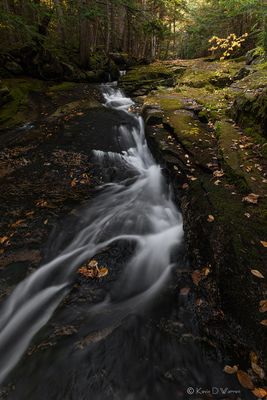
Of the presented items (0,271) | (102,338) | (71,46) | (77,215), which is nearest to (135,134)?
(77,215)

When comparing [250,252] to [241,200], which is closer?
[250,252]

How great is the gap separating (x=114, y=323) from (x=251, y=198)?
8.80ft

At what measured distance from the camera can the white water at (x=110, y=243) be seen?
3.75 meters

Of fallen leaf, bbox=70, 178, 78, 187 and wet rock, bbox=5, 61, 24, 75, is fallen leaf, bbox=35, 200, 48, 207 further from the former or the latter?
wet rock, bbox=5, 61, 24, 75

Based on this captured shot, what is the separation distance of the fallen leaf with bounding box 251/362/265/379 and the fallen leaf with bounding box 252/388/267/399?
4.1 inches

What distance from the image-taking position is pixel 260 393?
8.08 feet

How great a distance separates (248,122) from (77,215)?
450 centimetres

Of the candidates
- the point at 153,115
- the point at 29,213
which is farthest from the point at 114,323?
the point at 153,115

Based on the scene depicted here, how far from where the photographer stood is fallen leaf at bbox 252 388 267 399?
2447 mm

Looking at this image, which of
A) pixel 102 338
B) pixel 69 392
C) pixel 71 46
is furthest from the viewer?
pixel 71 46

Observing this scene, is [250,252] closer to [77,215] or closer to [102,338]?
[102,338]

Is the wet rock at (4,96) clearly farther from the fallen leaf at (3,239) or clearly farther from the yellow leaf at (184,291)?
the yellow leaf at (184,291)

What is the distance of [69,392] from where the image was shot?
2.80 meters

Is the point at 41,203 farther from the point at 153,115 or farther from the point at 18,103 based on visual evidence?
the point at 18,103
